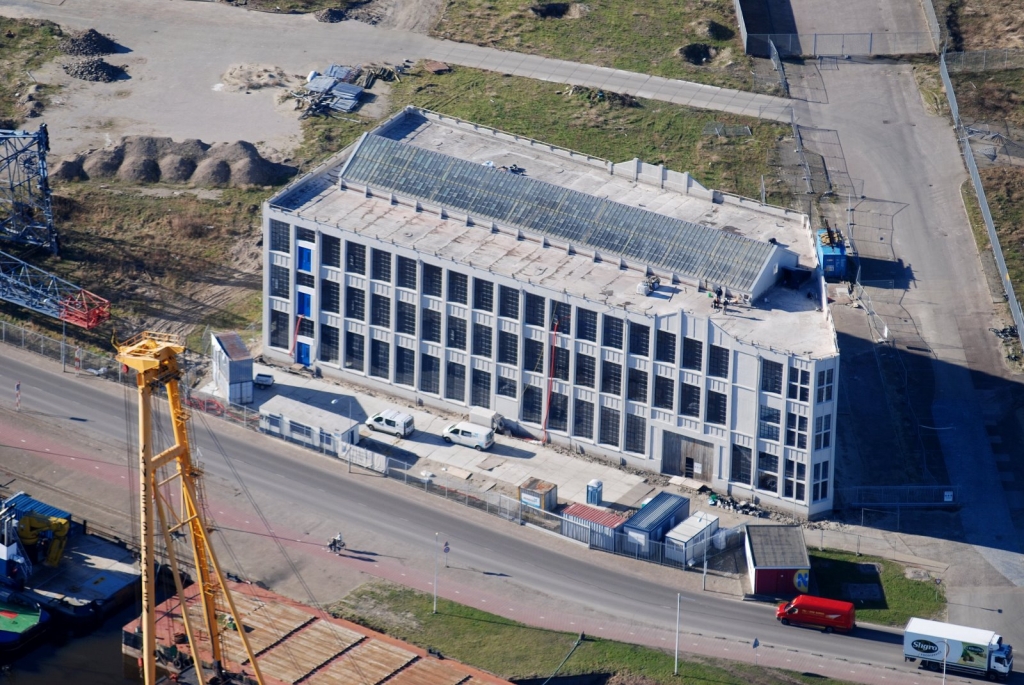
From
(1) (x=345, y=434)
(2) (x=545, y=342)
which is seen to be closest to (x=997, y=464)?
(2) (x=545, y=342)

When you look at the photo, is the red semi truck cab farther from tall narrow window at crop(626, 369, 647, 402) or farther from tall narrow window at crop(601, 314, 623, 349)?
tall narrow window at crop(601, 314, 623, 349)

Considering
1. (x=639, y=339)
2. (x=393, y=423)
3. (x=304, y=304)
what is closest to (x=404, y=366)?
(x=393, y=423)

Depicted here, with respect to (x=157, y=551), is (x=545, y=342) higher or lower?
higher

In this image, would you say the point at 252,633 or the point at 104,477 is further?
the point at 104,477

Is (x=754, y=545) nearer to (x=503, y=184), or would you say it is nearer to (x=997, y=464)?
(x=997, y=464)

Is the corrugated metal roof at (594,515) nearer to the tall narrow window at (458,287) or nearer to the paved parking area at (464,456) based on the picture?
the paved parking area at (464,456)

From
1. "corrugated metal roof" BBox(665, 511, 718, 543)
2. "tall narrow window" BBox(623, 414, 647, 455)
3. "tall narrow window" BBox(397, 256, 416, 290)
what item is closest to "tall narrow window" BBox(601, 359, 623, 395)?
"tall narrow window" BBox(623, 414, 647, 455)

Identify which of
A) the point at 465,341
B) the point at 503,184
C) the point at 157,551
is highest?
the point at 503,184
